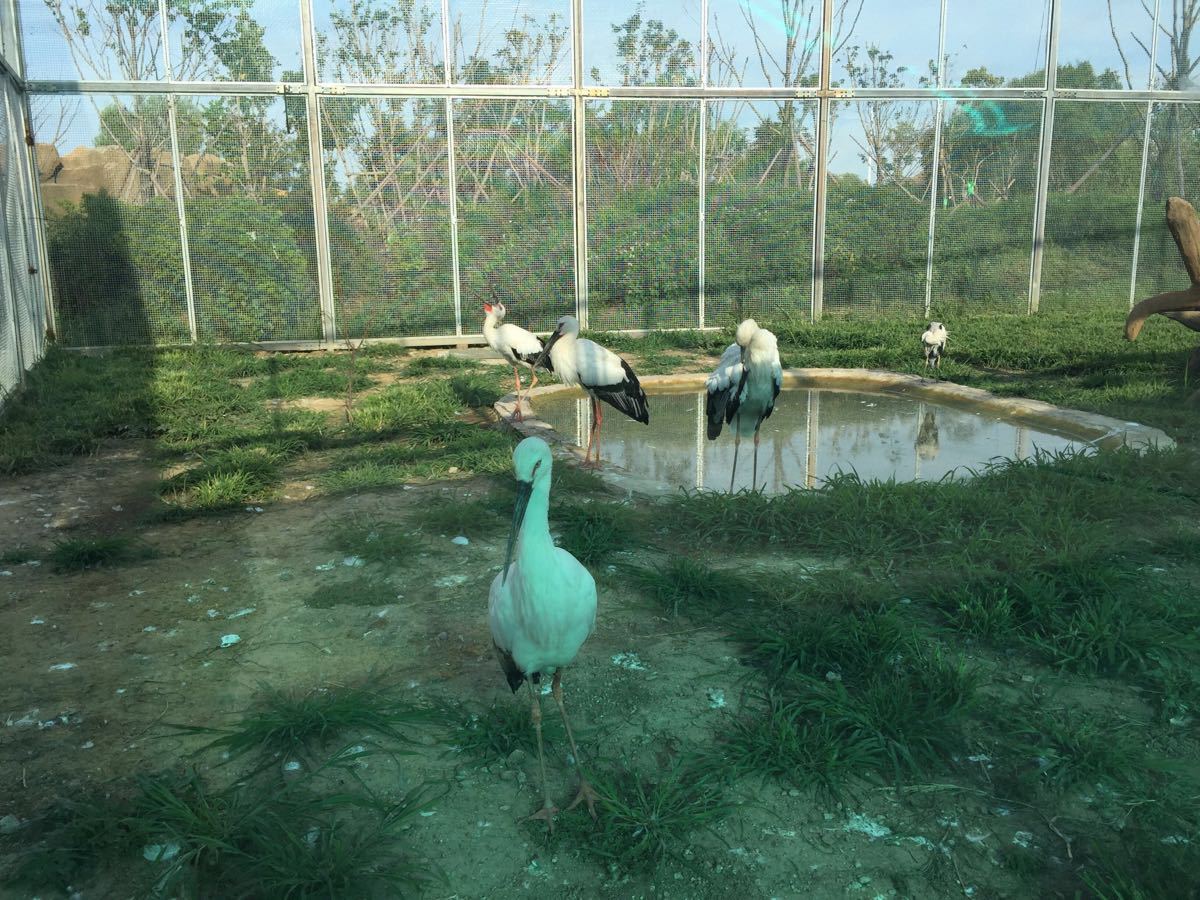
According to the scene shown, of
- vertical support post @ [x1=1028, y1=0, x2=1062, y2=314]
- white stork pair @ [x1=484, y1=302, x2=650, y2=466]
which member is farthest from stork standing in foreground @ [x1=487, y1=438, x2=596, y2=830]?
vertical support post @ [x1=1028, y1=0, x2=1062, y2=314]

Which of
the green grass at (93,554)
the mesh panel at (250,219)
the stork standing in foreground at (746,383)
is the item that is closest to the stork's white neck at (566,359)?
the stork standing in foreground at (746,383)

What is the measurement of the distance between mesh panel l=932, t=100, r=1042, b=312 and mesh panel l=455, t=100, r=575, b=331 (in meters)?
4.65

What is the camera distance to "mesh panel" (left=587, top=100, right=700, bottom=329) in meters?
10.5

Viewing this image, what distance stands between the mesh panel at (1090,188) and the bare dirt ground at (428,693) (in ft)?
32.8

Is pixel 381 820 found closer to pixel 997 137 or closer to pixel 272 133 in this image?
pixel 272 133

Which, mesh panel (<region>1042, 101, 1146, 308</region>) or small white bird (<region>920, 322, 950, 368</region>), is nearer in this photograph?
small white bird (<region>920, 322, 950, 368</region>)

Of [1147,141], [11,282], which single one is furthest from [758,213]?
[11,282]

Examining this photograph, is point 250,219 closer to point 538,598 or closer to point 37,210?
point 37,210

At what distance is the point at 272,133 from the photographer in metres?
9.86

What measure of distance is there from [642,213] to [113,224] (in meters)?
5.74

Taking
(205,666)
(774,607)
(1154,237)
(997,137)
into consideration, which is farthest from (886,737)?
(1154,237)

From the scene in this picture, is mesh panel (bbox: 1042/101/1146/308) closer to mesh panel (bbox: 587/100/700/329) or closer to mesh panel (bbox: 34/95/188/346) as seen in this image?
mesh panel (bbox: 587/100/700/329)

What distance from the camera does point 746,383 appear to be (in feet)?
18.8

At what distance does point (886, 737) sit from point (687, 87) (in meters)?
9.41
